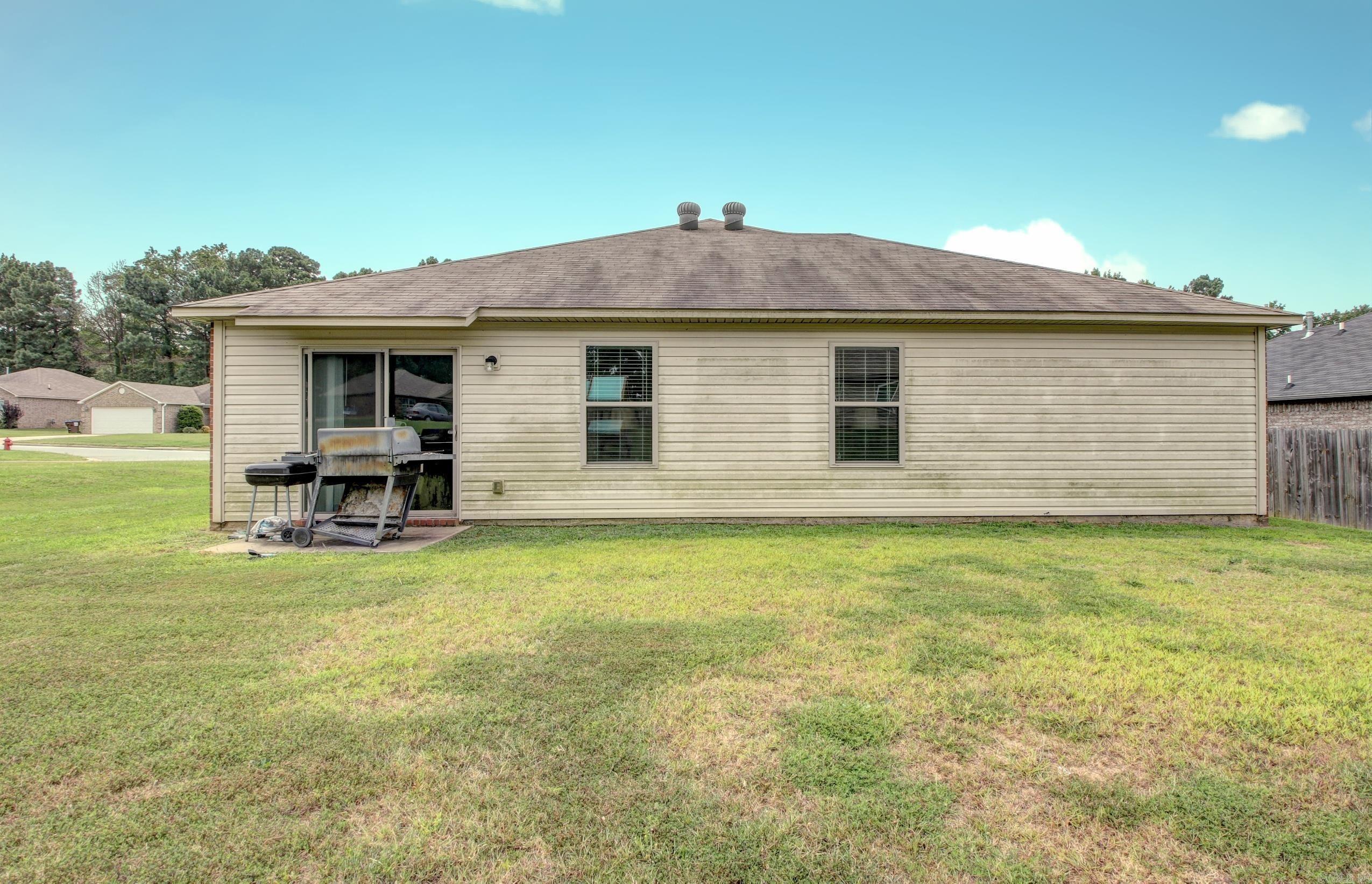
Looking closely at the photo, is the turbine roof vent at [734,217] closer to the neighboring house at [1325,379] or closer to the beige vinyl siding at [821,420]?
the beige vinyl siding at [821,420]

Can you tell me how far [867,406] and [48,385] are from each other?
57.6 m

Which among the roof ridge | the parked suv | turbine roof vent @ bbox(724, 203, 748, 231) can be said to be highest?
turbine roof vent @ bbox(724, 203, 748, 231)

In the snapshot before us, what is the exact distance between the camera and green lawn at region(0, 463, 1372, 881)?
1.75 metres

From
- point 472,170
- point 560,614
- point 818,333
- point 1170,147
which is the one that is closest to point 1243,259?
point 1170,147

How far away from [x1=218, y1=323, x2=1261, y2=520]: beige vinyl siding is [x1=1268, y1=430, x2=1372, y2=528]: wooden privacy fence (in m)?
1.74

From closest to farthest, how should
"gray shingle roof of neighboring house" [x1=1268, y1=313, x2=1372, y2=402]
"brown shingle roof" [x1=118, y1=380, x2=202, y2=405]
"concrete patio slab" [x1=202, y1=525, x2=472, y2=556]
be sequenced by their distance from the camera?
1. "concrete patio slab" [x1=202, y1=525, x2=472, y2=556]
2. "gray shingle roof of neighboring house" [x1=1268, y1=313, x2=1372, y2=402]
3. "brown shingle roof" [x1=118, y1=380, x2=202, y2=405]

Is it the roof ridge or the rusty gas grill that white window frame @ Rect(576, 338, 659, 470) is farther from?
the roof ridge

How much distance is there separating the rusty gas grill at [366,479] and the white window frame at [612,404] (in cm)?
182

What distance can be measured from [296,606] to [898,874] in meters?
4.00

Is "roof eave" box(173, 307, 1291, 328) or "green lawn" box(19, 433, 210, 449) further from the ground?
"roof eave" box(173, 307, 1291, 328)

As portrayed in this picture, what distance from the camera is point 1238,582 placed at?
192 inches

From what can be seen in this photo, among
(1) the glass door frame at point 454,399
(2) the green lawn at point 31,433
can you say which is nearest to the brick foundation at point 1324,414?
(1) the glass door frame at point 454,399

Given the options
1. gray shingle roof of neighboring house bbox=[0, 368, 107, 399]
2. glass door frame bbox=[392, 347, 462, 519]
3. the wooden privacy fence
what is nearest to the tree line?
gray shingle roof of neighboring house bbox=[0, 368, 107, 399]

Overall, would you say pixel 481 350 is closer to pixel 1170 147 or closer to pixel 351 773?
pixel 351 773
